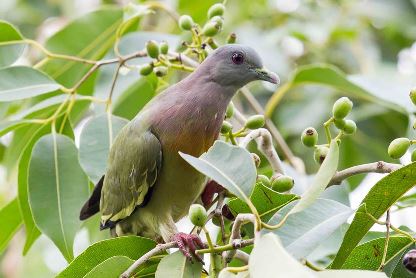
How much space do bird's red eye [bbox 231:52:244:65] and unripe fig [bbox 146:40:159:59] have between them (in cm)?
28

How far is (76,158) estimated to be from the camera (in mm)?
3008

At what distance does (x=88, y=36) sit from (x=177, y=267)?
1921 mm

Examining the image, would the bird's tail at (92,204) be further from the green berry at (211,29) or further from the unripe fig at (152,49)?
the green berry at (211,29)

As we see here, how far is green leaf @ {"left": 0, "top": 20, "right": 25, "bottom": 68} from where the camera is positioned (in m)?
3.08

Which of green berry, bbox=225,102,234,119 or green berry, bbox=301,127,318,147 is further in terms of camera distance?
green berry, bbox=225,102,234,119

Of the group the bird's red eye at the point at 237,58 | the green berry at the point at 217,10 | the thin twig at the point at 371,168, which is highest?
the green berry at the point at 217,10

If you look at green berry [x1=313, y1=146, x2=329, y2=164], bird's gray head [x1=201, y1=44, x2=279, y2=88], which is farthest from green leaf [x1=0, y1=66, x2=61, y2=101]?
green berry [x1=313, y1=146, x2=329, y2=164]

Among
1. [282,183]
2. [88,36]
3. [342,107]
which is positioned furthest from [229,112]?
[88,36]

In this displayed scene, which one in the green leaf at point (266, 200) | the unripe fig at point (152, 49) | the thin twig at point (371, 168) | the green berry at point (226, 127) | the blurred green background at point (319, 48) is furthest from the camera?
the blurred green background at point (319, 48)

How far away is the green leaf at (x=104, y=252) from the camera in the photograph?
2.13 meters

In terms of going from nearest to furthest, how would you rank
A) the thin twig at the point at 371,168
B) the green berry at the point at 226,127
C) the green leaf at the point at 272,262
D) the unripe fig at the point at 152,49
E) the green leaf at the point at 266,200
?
the green leaf at the point at 272,262 < the thin twig at the point at 371,168 < the green leaf at the point at 266,200 < the green berry at the point at 226,127 < the unripe fig at the point at 152,49

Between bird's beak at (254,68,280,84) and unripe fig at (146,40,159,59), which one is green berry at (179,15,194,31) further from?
bird's beak at (254,68,280,84)

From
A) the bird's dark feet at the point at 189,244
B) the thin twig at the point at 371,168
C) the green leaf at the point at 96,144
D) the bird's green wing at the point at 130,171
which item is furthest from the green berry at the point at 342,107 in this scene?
the green leaf at the point at 96,144

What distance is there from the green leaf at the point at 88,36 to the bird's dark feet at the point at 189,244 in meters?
1.58
